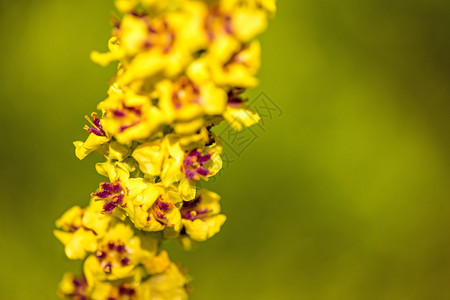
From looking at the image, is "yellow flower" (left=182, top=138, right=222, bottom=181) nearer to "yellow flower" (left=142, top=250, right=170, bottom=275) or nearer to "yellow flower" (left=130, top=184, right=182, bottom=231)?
"yellow flower" (left=130, top=184, right=182, bottom=231)

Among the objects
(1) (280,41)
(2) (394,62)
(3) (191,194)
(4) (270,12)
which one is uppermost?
(2) (394,62)

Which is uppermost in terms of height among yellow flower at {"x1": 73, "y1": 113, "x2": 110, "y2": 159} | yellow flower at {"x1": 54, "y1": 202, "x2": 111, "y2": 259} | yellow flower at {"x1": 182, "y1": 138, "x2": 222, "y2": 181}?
yellow flower at {"x1": 182, "y1": 138, "x2": 222, "y2": 181}

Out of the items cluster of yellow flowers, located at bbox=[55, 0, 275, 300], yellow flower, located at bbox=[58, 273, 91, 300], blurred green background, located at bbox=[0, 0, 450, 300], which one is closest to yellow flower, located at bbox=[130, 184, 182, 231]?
cluster of yellow flowers, located at bbox=[55, 0, 275, 300]

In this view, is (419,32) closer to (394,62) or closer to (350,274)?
(394,62)

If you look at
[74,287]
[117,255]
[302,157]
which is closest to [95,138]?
[117,255]

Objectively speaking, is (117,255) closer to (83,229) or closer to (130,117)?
(83,229)

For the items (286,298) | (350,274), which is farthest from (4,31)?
(350,274)

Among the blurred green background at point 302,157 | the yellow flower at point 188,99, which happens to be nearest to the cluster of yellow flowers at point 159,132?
the yellow flower at point 188,99

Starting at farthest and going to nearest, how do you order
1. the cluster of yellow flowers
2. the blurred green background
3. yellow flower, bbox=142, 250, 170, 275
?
1. the blurred green background
2. yellow flower, bbox=142, 250, 170, 275
3. the cluster of yellow flowers

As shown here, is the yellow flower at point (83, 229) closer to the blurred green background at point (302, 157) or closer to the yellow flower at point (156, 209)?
the yellow flower at point (156, 209)
